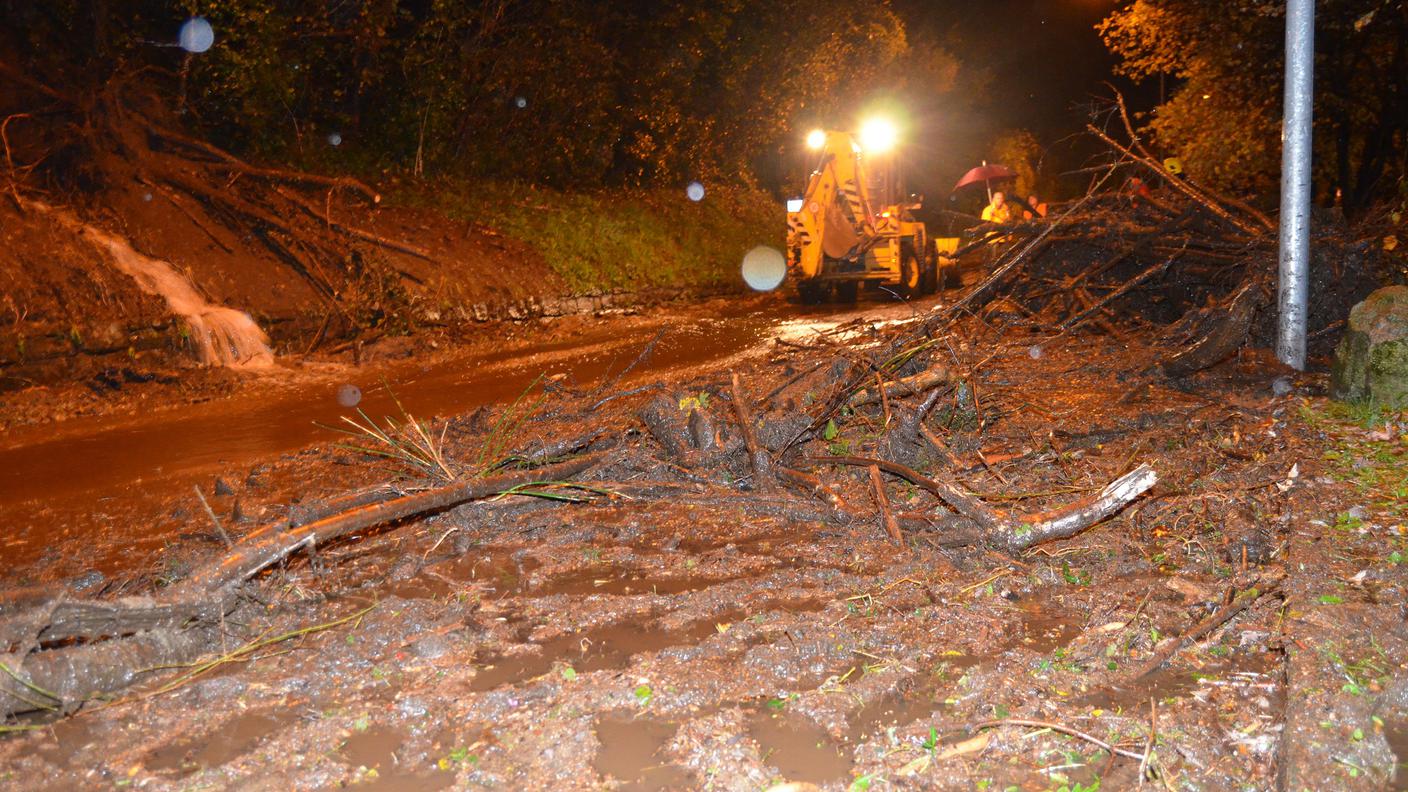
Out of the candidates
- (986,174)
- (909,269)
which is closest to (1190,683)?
(909,269)

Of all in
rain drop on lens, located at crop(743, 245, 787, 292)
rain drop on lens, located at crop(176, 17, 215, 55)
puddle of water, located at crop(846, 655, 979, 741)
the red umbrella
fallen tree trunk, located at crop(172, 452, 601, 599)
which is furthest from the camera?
rain drop on lens, located at crop(743, 245, 787, 292)

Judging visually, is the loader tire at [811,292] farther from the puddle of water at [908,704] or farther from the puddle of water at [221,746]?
the puddle of water at [221,746]

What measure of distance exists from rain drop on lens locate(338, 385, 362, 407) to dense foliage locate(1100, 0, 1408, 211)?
509 inches

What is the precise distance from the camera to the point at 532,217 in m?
20.2

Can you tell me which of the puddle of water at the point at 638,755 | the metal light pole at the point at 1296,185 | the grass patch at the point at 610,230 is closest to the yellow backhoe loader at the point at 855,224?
the grass patch at the point at 610,230

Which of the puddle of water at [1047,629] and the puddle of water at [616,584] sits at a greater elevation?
the puddle of water at [616,584]

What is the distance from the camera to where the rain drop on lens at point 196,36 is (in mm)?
15852

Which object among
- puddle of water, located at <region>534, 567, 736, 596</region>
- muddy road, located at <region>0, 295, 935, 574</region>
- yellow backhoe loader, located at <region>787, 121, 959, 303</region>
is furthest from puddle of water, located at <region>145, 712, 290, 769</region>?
yellow backhoe loader, located at <region>787, 121, 959, 303</region>

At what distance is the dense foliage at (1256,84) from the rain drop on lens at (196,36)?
14.5 metres

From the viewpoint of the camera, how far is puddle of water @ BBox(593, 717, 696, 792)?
3.49m

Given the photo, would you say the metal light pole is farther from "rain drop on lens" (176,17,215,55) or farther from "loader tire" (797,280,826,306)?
"rain drop on lens" (176,17,215,55)

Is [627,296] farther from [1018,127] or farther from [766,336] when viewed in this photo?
[1018,127]

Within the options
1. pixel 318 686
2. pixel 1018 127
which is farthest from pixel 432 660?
pixel 1018 127

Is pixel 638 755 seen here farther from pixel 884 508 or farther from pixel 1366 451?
pixel 1366 451
